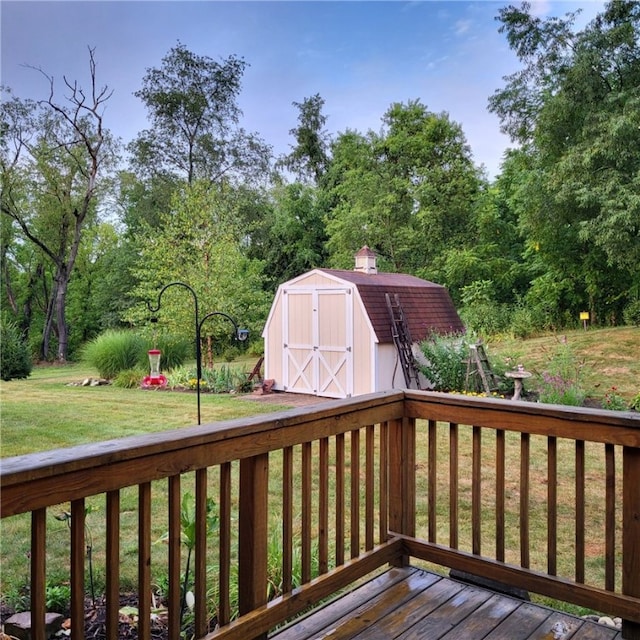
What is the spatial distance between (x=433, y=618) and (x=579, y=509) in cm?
56

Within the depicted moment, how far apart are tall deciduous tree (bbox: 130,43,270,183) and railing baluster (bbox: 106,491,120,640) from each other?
40.0 ft

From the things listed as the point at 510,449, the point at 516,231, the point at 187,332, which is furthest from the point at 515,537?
the point at 516,231

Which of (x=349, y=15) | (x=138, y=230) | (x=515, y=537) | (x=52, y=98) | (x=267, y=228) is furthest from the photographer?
(x=267, y=228)

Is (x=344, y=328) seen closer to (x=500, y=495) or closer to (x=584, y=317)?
(x=584, y=317)

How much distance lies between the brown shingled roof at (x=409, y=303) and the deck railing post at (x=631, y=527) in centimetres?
530

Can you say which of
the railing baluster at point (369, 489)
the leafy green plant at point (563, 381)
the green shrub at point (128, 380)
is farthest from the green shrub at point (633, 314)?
the railing baluster at point (369, 489)

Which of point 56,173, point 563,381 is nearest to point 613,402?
point 563,381

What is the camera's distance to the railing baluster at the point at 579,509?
1.54 meters

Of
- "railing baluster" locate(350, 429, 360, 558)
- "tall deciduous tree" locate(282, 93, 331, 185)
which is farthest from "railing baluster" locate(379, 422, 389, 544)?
"tall deciduous tree" locate(282, 93, 331, 185)

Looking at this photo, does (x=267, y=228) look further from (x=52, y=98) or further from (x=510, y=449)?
(x=510, y=449)

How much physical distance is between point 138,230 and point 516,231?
853 cm

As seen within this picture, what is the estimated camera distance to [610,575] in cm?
151

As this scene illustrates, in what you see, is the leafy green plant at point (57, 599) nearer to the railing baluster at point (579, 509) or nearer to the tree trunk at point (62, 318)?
the railing baluster at point (579, 509)

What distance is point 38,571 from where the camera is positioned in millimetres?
975
